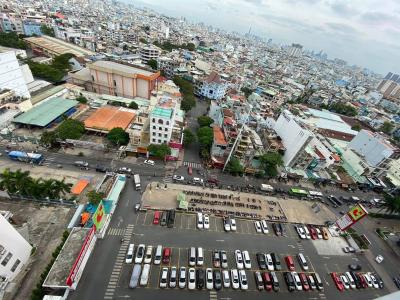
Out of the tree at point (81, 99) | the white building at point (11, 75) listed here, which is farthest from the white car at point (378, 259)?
the white building at point (11, 75)

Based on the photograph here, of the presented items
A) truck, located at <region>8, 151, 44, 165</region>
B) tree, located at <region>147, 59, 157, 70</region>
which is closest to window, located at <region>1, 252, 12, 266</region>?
truck, located at <region>8, 151, 44, 165</region>

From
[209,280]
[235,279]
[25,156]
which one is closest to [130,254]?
[209,280]

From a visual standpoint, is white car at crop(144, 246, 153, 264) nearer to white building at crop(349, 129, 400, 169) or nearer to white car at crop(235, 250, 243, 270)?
white car at crop(235, 250, 243, 270)

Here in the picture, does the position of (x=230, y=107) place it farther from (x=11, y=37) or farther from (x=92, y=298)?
(x=11, y=37)

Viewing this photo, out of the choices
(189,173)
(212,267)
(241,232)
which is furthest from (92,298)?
(189,173)

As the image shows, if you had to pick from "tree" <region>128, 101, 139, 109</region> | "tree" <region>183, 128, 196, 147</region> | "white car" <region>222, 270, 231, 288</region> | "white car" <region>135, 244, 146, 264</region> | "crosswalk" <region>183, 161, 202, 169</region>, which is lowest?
"crosswalk" <region>183, 161, 202, 169</region>

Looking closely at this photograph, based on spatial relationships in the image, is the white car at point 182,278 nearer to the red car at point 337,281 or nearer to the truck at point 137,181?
Answer: the truck at point 137,181

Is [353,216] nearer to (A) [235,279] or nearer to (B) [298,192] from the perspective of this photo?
(B) [298,192]
